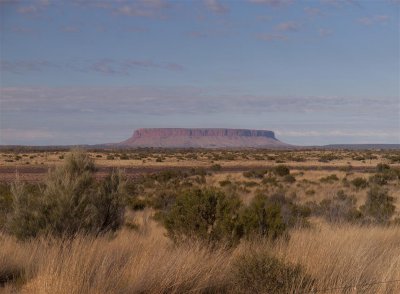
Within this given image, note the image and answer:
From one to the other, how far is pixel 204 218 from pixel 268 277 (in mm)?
4007

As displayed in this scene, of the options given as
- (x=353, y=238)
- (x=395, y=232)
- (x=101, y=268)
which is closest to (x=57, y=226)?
(x=101, y=268)

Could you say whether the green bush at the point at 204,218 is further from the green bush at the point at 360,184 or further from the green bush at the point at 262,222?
the green bush at the point at 360,184

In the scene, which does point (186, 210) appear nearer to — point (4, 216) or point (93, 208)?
point (93, 208)

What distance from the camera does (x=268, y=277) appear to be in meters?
5.85

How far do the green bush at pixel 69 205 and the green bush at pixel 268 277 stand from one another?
4.83 metres

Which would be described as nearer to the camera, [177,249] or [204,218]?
[177,249]

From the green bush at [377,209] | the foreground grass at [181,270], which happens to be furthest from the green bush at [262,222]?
the green bush at [377,209]

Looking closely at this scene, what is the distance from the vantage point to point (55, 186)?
38.4 feet

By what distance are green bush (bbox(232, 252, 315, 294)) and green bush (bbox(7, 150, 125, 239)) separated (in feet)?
15.8

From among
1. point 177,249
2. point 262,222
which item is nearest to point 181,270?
point 177,249

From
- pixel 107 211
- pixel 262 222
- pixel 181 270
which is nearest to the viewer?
pixel 181 270

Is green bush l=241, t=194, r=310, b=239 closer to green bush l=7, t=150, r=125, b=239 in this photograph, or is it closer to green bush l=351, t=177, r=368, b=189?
green bush l=7, t=150, r=125, b=239

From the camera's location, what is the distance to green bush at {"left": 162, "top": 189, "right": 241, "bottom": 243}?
928 cm

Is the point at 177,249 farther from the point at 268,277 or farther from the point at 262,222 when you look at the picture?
the point at 262,222
